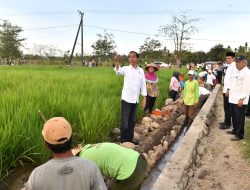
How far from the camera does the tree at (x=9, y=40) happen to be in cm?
4597

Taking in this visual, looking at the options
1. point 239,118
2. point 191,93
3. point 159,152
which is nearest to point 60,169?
point 159,152

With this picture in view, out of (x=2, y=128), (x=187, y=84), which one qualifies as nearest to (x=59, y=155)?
(x=2, y=128)

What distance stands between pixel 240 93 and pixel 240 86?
0.12 m

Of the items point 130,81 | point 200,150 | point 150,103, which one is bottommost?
point 200,150

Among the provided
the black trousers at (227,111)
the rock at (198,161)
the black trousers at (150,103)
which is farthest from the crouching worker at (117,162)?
the black trousers at (150,103)

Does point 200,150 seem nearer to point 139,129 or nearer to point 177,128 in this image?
point 139,129

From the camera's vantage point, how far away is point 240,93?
602 centimetres

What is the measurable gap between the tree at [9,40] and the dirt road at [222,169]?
144 feet

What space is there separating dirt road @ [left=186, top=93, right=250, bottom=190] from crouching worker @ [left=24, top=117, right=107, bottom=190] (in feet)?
7.81

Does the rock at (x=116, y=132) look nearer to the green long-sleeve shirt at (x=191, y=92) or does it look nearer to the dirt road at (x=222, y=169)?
the dirt road at (x=222, y=169)

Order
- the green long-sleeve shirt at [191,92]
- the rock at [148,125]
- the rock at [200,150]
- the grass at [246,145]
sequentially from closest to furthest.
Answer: the grass at [246,145]
the rock at [200,150]
the rock at [148,125]
the green long-sleeve shirt at [191,92]

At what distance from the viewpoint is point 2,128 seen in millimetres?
3836

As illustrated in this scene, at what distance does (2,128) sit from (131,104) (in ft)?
7.05

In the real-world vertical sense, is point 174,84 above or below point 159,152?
above
